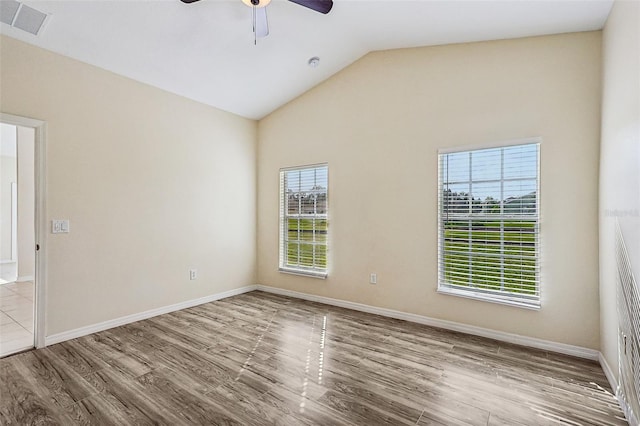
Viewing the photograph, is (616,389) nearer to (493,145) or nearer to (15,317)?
(493,145)

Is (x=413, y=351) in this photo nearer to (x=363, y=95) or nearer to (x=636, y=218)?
(x=636, y=218)

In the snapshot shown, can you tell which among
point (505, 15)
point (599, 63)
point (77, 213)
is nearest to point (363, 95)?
point (505, 15)

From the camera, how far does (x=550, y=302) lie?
299cm

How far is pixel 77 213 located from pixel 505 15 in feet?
15.0

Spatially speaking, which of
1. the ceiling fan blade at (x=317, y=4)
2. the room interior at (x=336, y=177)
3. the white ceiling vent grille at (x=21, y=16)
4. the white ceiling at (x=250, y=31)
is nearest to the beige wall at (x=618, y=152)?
the room interior at (x=336, y=177)

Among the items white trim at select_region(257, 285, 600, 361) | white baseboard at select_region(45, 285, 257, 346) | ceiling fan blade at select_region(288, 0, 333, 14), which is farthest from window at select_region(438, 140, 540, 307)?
white baseboard at select_region(45, 285, 257, 346)

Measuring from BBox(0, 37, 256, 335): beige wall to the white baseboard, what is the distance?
60mm

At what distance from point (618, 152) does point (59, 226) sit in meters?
4.87

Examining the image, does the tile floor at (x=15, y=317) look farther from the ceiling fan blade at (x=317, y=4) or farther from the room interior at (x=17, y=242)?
the ceiling fan blade at (x=317, y=4)

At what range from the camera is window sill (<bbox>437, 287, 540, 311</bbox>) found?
307cm

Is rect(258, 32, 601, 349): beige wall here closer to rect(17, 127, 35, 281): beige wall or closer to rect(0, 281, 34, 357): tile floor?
rect(0, 281, 34, 357): tile floor

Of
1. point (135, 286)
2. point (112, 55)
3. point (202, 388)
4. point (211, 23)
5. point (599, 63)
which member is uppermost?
point (211, 23)

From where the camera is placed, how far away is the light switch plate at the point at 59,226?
10.1ft

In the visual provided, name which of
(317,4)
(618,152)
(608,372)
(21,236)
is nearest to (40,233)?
(317,4)
